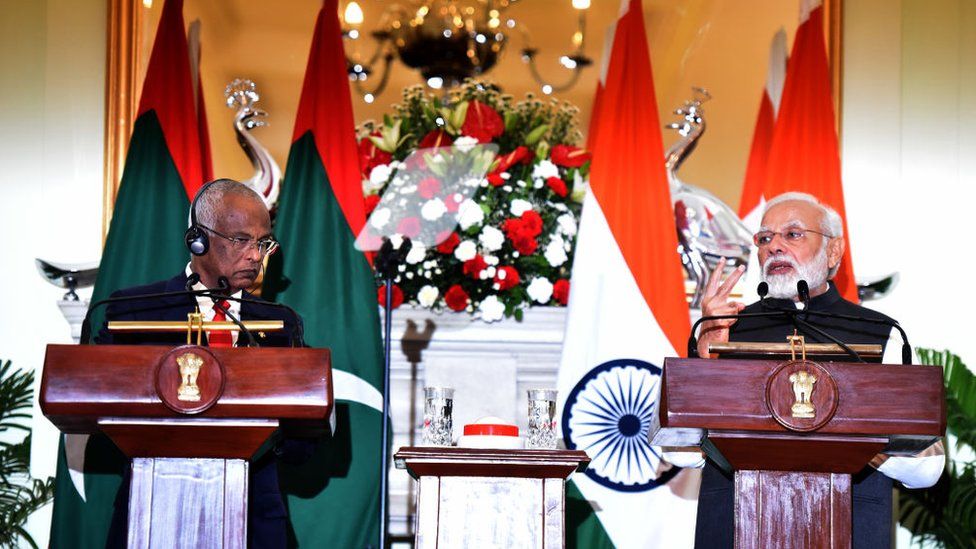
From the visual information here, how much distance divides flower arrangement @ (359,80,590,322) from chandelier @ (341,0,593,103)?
1.49m

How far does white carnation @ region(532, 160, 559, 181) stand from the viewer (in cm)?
439

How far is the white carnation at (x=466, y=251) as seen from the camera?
13.9 ft

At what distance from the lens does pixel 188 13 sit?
5.17m

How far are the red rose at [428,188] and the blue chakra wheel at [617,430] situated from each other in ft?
2.96

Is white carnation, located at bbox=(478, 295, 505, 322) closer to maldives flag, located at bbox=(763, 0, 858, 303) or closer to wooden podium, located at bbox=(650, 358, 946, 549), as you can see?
maldives flag, located at bbox=(763, 0, 858, 303)

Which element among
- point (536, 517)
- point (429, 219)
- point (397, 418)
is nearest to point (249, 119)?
point (429, 219)

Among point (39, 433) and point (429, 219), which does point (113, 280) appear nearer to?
point (39, 433)

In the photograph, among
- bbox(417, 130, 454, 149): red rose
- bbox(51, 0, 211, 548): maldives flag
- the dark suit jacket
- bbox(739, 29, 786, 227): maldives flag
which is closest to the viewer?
the dark suit jacket

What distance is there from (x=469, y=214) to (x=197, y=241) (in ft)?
5.02

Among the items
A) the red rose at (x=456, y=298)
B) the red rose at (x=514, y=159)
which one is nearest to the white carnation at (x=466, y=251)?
the red rose at (x=456, y=298)

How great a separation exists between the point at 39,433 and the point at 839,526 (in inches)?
115

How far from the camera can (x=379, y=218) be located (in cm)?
423

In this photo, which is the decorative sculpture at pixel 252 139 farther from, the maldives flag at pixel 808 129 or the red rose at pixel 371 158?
the maldives flag at pixel 808 129

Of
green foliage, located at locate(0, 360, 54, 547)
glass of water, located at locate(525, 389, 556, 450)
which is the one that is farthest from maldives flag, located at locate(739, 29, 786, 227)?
green foliage, located at locate(0, 360, 54, 547)
